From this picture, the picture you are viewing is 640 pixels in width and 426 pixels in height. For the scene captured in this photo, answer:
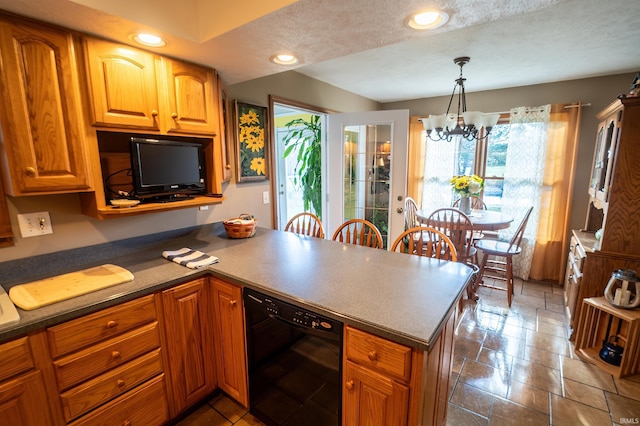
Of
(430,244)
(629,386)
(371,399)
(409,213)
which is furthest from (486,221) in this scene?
(371,399)

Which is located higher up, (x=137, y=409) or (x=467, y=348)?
(x=137, y=409)

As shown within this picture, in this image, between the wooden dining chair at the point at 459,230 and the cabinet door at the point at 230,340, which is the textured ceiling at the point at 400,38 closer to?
the cabinet door at the point at 230,340

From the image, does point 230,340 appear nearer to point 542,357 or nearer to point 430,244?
point 430,244

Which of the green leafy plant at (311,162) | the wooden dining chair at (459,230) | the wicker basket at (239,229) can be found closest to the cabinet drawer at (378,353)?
the wicker basket at (239,229)

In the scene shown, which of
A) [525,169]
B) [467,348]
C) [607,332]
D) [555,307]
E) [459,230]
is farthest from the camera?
[525,169]

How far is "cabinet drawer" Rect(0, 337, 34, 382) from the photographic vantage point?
1.02 meters

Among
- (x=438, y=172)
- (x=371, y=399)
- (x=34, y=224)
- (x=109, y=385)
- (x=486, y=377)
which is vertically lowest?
(x=486, y=377)

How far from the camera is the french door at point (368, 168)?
316 centimetres

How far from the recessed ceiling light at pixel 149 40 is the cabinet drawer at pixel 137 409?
167 cm

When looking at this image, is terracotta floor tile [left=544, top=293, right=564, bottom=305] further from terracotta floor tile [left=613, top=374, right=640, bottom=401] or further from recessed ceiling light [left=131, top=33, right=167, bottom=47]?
recessed ceiling light [left=131, top=33, right=167, bottom=47]

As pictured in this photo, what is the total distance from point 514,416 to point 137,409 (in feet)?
6.62

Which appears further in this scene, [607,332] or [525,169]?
[525,169]

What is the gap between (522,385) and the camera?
1891 millimetres

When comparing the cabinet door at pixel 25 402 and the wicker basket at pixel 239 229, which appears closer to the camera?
the cabinet door at pixel 25 402
